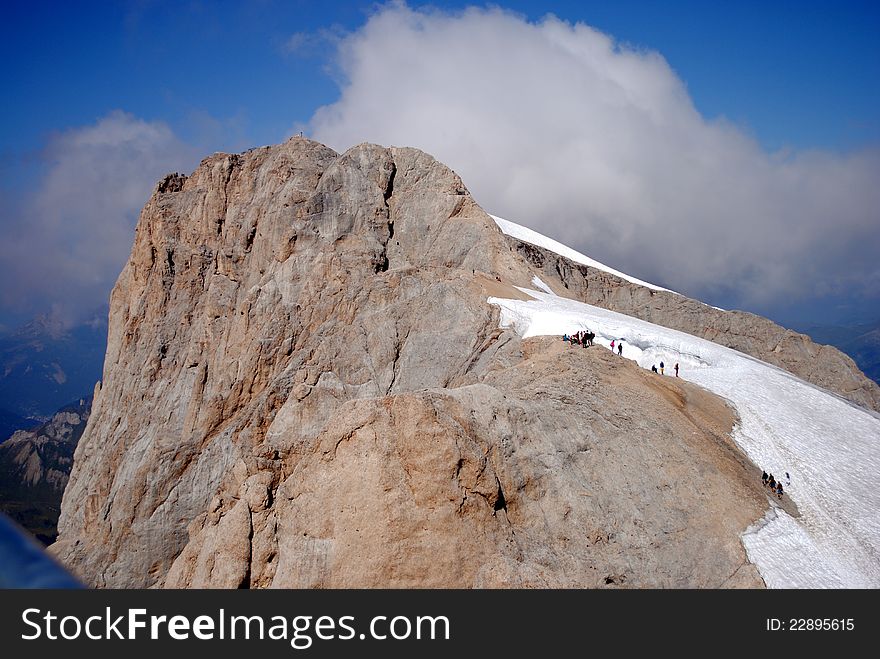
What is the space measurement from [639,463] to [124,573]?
117ft

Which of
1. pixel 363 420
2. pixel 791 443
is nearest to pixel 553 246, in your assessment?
pixel 791 443

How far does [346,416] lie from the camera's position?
64.5ft

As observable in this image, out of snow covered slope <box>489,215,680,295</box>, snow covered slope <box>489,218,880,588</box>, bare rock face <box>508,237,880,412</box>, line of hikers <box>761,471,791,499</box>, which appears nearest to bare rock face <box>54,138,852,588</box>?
line of hikers <box>761,471,791,499</box>

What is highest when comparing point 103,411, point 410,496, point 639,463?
point 103,411

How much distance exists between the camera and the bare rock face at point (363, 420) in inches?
721

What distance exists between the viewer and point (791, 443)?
28938mm

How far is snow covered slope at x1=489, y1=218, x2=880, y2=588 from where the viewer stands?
2102cm

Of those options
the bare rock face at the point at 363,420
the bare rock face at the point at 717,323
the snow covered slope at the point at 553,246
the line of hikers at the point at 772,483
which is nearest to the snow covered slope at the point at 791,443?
the line of hikers at the point at 772,483

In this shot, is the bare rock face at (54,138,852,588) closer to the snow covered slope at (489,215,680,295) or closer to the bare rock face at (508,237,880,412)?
the bare rock face at (508,237,880,412)

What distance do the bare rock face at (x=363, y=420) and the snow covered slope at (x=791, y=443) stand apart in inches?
59.2

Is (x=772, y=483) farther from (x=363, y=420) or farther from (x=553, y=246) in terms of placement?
(x=553, y=246)

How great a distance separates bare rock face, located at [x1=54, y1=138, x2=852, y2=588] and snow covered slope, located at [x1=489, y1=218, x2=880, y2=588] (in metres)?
1.50
